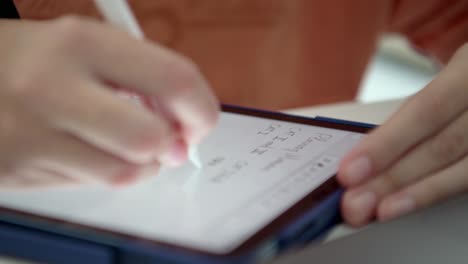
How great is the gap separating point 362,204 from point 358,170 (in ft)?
0.05

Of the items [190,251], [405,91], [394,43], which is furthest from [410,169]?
[394,43]

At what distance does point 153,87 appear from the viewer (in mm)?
248

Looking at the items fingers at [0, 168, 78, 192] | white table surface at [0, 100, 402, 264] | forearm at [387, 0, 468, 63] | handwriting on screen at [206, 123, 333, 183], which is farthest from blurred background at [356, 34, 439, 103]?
fingers at [0, 168, 78, 192]

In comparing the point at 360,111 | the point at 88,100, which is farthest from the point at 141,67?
the point at 360,111

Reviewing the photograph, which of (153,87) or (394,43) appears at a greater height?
(394,43)

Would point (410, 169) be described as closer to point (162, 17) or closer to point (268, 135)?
point (268, 135)

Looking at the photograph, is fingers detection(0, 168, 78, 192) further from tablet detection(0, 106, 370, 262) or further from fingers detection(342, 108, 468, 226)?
fingers detection(342, 108, 468, 226)

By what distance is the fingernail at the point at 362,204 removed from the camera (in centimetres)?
28

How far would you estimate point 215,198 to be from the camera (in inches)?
10.8

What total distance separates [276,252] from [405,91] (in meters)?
1.07

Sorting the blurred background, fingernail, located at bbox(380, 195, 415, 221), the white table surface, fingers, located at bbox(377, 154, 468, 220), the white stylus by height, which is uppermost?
the blurred background

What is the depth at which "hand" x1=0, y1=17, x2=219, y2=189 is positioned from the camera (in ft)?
0.80

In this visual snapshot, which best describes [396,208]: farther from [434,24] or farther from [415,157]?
[434,24]

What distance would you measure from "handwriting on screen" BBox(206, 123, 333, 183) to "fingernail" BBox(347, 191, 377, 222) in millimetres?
41
